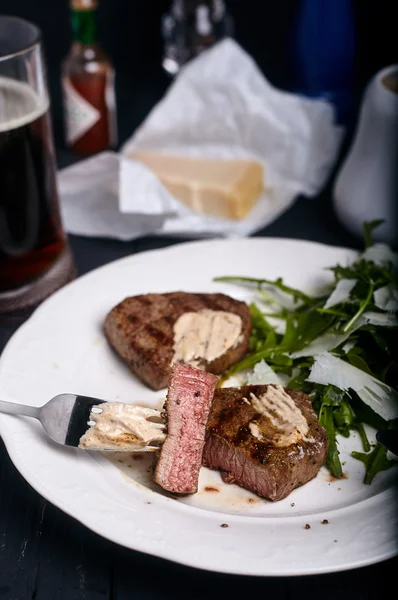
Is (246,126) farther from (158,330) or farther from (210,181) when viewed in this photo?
Result: (158,330)

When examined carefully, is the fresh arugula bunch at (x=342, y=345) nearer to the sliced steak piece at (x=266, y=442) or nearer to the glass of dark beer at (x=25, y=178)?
the sliced steak piece at (x=266, y=442)

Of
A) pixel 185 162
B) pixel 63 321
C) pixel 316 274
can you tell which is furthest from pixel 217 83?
pixel 63 321

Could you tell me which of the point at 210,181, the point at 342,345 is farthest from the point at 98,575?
the point at 210,181

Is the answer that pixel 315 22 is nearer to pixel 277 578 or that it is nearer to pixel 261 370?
pixel 261 370

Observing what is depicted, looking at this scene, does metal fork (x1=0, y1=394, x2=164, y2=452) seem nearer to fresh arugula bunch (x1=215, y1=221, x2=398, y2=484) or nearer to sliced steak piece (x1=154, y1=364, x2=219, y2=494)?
sliced steak piece (x1=154, y1=364, x2=219, y2=494)

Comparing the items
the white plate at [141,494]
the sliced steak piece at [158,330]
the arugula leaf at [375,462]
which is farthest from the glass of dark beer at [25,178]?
the arugula leaf at [375,462]

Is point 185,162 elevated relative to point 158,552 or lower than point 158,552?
lower

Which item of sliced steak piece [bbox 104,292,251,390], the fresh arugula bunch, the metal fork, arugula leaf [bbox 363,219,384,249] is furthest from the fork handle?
arugula leaf [bbox 363,219,384,249]
